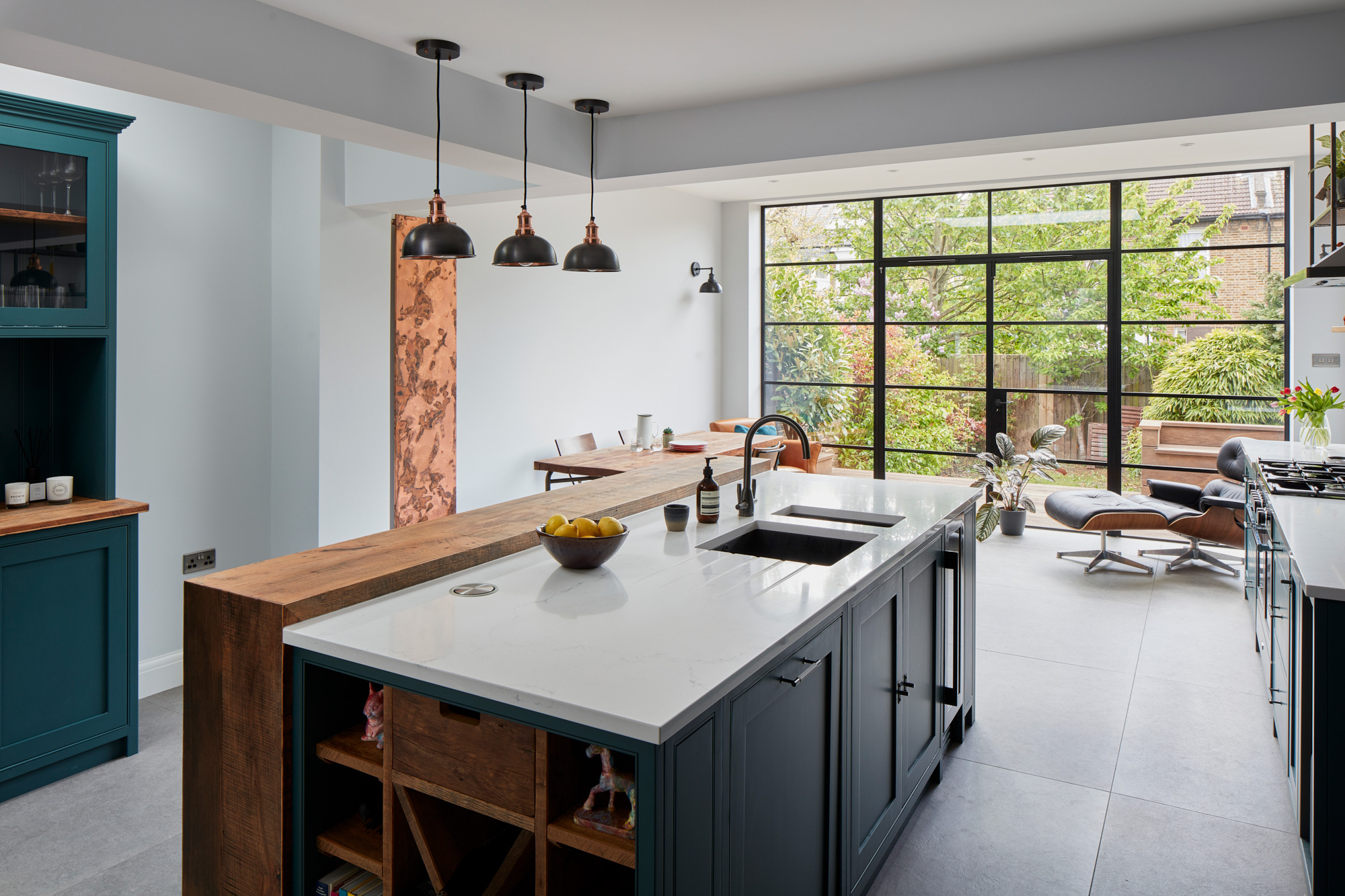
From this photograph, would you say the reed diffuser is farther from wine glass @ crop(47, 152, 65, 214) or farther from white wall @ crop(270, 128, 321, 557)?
white wall @ crop(270, 128, 321, 557)

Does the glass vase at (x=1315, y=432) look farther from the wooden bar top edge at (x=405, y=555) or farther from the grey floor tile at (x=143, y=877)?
the grey floor tile at (x=143, y=877)

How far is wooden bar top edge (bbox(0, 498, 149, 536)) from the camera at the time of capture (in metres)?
2.92

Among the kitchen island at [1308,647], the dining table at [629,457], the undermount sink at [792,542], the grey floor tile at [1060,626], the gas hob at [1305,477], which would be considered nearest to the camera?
the kitchen island at [1308,647]

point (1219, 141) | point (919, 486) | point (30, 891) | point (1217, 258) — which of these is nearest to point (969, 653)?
point (919, 486)

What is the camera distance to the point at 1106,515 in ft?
18.5

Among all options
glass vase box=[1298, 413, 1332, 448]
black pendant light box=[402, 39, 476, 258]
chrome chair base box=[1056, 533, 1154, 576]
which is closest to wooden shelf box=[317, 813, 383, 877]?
black pendant light box=[402, 39, 476, 258]

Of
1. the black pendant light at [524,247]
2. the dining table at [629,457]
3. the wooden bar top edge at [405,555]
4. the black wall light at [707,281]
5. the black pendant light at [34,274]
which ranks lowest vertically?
the wooden bar top edge at [405,555]

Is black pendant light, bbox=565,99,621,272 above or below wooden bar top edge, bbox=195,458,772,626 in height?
above

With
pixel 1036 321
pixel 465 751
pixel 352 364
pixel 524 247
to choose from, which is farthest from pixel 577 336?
pixel 465 751

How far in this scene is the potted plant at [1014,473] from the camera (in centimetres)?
677

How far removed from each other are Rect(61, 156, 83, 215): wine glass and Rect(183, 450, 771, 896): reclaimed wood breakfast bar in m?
1.82

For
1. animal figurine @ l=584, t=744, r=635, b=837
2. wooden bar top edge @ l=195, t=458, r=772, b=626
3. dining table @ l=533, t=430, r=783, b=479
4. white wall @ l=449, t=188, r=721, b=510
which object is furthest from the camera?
white wall @ l=449, t=188, r=721, b=510

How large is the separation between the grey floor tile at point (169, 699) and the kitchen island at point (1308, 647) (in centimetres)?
396

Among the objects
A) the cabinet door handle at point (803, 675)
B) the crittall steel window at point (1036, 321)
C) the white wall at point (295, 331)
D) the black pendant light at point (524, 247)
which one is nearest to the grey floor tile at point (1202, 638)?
the crittall steel window at point (1036, 321)
